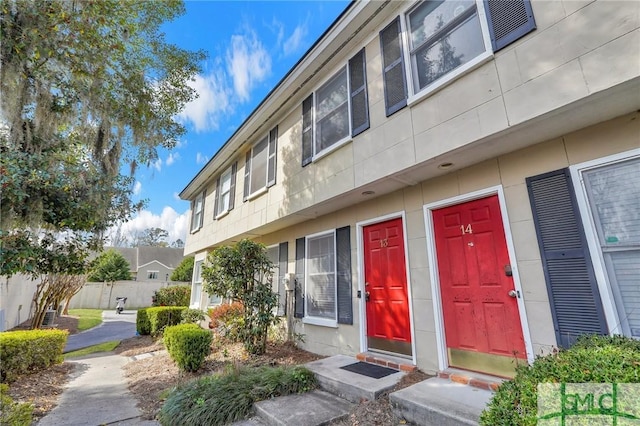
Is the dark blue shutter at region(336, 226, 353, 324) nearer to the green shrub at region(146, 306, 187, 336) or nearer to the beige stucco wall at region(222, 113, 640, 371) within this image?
the beige stucco wall at region(222, 113, 640, 371)

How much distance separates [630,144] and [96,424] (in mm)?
6675

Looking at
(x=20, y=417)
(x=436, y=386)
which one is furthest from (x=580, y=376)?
(x=20, y=417)

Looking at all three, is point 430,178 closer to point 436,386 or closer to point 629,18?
point 629,18

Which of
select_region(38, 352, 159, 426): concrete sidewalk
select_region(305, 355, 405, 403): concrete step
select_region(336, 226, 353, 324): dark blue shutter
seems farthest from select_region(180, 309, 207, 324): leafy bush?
select_region(305, 355, 405, 403): concrete step

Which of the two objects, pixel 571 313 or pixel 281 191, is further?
pixel 281 191

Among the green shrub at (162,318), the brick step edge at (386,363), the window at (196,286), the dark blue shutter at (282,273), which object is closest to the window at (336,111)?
the dark blue shutter at (282,273)

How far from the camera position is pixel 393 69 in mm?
4340

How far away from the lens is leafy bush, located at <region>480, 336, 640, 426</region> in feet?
5.31

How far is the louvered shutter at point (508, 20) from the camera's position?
9.56 feet

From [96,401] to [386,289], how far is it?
489 centimetres

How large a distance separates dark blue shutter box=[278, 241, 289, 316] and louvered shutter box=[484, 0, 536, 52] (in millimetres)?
5678

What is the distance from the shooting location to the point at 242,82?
27.9 ft

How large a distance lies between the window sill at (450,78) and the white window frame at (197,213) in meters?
9.85

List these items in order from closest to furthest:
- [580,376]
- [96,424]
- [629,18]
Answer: [580,376]
[629,18]
[96,424]
